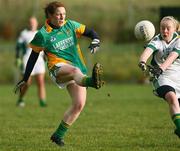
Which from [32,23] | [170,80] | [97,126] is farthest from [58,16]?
[32,23]

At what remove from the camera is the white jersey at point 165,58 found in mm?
8961

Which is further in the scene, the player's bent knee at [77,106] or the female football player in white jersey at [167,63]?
the player's bent knee at [77,106]

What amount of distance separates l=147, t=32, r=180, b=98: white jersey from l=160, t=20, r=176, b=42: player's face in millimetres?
73

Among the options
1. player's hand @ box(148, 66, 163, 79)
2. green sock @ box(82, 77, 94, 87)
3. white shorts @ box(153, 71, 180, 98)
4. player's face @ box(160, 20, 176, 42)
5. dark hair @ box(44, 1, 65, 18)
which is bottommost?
white shorts @ box(153, 71, 180, 98)

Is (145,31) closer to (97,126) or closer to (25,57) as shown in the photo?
(97,126)

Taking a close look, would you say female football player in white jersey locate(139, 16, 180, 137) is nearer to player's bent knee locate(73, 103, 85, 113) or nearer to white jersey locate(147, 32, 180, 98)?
white jersey locate(147, 32, 180, 98)

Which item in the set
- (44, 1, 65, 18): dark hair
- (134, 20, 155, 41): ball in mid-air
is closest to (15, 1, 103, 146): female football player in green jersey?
(44, 1, 65, 18): dark hair

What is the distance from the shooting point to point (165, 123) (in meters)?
12.3

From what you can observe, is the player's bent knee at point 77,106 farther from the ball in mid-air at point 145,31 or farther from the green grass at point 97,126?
the ball in mid-air at point 145,31

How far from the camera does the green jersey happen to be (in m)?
8.98

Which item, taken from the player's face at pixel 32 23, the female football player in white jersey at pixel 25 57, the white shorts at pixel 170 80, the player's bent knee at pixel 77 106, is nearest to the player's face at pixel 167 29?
the white shorts at pixel 170 80

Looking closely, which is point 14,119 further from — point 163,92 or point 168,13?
point 168,13

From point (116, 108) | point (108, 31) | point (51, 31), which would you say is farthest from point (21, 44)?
point (108, 31)

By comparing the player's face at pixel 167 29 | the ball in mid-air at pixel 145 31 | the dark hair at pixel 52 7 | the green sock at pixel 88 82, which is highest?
the dark hair at pixel 52 7
